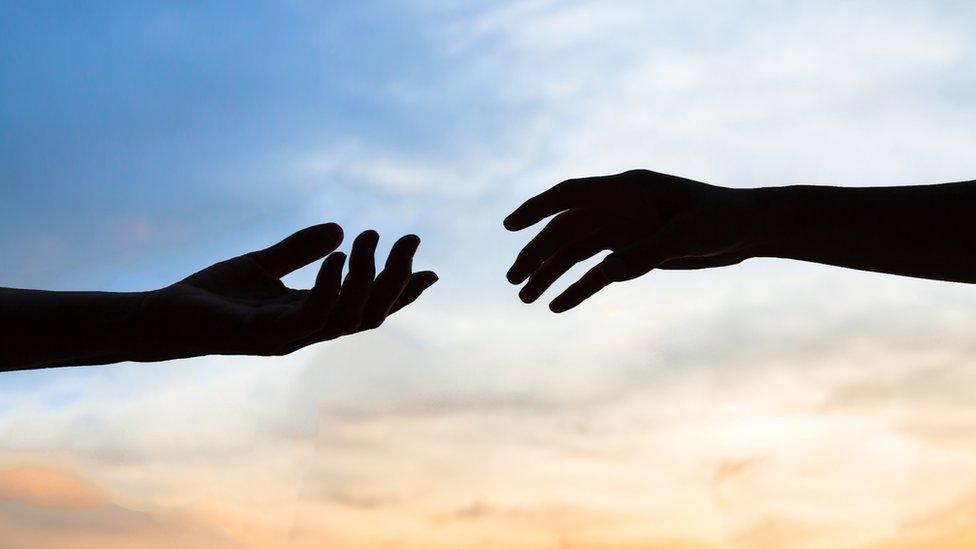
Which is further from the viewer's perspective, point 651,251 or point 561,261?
point 561,261

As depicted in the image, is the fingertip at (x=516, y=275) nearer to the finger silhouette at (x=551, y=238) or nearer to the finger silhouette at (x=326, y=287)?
the finger silhouette at (x=551, y=238)

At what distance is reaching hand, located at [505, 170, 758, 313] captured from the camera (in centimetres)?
374

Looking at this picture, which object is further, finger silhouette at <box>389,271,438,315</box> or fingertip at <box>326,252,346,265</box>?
finger silhouette at <box>389,271,438,315</box>

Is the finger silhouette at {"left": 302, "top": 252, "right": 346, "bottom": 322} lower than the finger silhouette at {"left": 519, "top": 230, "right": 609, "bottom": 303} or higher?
lower

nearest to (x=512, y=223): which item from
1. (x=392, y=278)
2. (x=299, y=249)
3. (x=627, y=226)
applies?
(x=627, y=226)

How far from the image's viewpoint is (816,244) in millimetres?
4207

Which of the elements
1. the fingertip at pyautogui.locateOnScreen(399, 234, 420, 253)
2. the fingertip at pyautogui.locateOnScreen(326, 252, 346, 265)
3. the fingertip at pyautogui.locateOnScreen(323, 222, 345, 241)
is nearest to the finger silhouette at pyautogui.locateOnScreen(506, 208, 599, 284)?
the fingertip at pyautogui.locateOnScreen(399, 234, 420, 253)

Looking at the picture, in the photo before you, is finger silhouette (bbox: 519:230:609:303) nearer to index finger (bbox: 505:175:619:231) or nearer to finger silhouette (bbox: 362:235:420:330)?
index finger (bbox: 505:175:619:231)

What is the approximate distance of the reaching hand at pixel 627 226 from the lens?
374 centimetres

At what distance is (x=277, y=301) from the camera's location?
4152 millimetres

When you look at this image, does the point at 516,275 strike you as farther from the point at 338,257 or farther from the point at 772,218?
the point at 772,218

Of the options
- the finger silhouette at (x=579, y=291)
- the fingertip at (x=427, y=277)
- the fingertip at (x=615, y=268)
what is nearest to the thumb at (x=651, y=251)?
the fingertip at (x=615, y=268)

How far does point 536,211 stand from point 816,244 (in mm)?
1530

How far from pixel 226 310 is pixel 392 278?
0.97m
